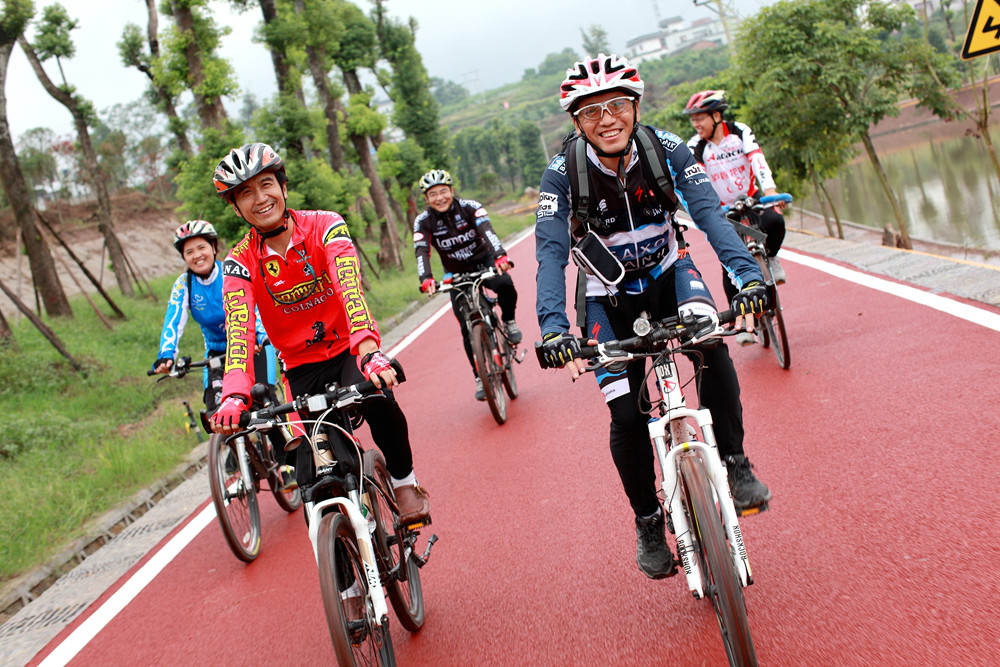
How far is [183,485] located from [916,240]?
26.2 metres

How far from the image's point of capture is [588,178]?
155 inches

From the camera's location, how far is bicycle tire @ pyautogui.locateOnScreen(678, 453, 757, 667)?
3.04 metres

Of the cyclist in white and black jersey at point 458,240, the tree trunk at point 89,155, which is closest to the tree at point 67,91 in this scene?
the tree trunk at point 89,155

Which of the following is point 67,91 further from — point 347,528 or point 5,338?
point 347,528

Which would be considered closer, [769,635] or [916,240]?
[769,635]

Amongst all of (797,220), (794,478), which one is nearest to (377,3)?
(797,220)

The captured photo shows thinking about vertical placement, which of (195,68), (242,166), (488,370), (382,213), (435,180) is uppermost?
(195,68)

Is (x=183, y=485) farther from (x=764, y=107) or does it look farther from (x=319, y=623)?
(x=764, y=107)

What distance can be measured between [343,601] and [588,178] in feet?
6.58

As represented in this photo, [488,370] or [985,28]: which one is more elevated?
[985,28]

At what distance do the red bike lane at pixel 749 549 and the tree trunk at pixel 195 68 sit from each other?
11.9 meters

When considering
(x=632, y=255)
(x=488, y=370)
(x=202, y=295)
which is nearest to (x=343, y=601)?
(x=632, y=255)

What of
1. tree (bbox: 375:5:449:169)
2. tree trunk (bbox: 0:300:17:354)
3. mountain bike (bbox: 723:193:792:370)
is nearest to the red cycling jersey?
mountain bike (bbox: 723:193:792:370)

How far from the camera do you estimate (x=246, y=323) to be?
423 cm
